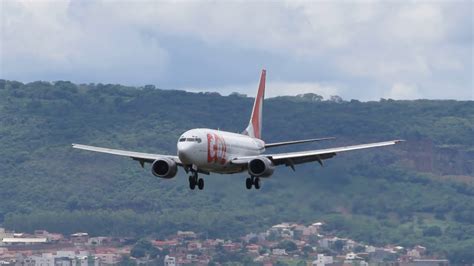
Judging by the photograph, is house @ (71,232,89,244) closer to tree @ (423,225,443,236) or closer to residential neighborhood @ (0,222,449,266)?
residential neighborhood @ (0,222,449,266)

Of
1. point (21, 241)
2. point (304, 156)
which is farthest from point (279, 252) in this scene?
point (304, 156)

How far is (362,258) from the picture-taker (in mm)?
151875

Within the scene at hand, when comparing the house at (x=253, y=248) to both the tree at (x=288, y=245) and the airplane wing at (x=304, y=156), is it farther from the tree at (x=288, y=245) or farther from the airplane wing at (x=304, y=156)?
the airplane wing at (x=304, y=156)

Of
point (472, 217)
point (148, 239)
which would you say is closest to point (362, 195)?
point (148, 239)

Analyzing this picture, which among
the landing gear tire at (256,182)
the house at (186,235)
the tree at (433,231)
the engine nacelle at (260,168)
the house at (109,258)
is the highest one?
the engine nacelle at (260,168)

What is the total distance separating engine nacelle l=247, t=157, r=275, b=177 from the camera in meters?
86.6

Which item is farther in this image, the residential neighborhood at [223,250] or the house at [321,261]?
the house at [321,261]

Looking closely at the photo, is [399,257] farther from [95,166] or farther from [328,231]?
[95,166]

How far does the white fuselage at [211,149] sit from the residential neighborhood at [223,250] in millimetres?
58808

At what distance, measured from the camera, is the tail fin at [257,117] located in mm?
98062

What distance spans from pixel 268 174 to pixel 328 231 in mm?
55767

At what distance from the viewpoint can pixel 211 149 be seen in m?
84.5

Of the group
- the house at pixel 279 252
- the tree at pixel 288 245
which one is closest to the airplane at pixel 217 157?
the tree at pixel 288 245

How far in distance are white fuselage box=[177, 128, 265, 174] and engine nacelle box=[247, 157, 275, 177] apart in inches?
33.6
